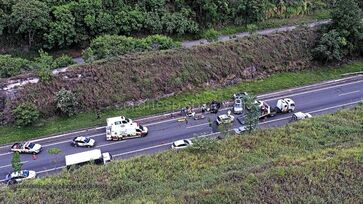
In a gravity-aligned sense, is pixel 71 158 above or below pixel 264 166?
below

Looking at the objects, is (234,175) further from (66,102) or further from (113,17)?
(113,17)

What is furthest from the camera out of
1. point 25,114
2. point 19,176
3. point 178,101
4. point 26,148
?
point 178,101

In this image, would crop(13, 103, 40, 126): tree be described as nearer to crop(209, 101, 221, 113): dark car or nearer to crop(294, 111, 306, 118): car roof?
crop(209, 101, 221, 113): dark car

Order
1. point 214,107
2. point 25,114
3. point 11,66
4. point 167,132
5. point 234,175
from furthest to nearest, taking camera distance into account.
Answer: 1. point 11,66
2. point 214,107
3. point 167,132
4. point 25,114
5. point 234,175

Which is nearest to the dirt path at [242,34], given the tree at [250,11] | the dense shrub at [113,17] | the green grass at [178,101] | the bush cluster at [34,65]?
the dense shrub at [113,17]

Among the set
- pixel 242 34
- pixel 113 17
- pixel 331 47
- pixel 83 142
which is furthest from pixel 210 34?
pixel 83 142

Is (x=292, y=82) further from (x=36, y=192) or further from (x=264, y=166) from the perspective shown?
(x=36, y=192)

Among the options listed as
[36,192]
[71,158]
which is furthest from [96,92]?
[36,192]
